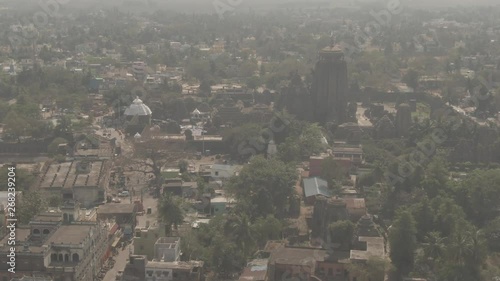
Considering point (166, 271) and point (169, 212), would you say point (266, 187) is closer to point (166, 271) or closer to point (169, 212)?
point (169, 212)

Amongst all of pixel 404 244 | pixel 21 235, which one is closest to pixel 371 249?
pixel 404 244

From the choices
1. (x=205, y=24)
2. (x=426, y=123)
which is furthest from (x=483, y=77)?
(x=205, y=24)

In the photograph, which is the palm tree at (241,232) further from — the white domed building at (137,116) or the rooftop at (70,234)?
the white domed building at (137,116)

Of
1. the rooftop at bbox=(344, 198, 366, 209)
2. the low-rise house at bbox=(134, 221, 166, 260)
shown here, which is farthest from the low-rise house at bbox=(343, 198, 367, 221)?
the low-rise house at bbox=(134, 221, 166, 260)

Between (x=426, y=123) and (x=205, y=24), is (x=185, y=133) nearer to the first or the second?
(x=426, y=123)

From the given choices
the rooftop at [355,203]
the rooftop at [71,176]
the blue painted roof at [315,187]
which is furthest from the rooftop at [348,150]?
the rooftop at [71,176]

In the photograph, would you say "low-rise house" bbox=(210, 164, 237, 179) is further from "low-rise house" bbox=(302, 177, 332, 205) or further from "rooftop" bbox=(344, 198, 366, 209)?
"rooftop" bbox=(344, 198, 366, 209)
